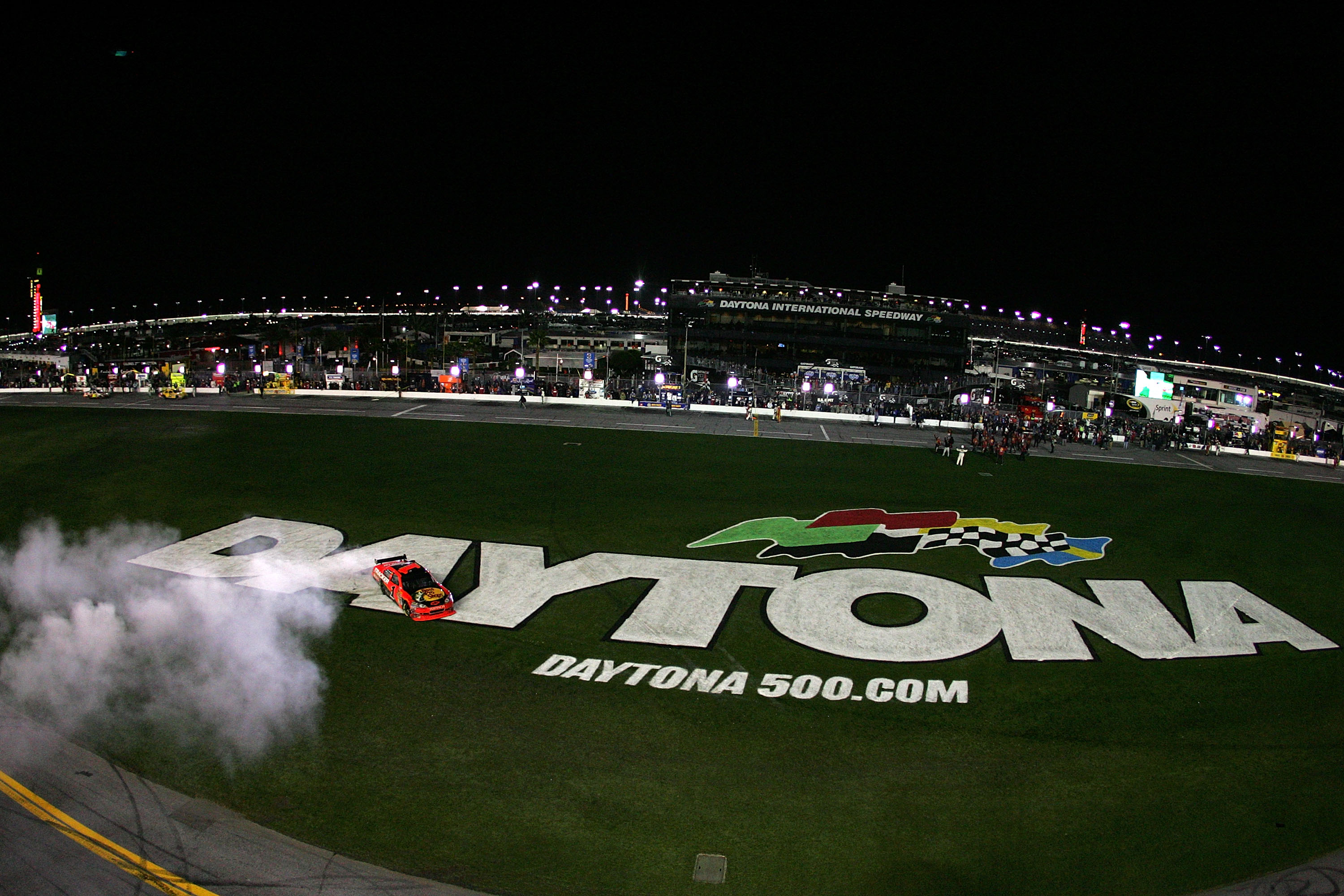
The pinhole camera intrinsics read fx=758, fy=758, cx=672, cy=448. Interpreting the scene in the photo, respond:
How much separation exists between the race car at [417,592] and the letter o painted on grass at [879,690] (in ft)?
32.3

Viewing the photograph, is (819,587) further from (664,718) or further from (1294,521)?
(1294,521)

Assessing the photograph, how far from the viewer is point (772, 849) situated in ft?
34.9

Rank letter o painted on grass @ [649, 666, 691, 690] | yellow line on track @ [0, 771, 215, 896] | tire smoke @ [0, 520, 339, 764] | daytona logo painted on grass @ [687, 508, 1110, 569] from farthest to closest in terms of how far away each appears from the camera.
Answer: daytona logo painted on grass @ [687, 508, 1110, 569]
letter o painted on grass @ [649, 666, 691, 690]
tire smoke @ [0, 520, 339, 764]
yellow line on track @ [0, 771, 215, 896]

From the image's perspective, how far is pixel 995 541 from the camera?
83.9ft

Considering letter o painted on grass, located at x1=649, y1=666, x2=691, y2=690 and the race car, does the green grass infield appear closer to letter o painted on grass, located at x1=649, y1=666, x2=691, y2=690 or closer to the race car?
letter o painted on grass, located at x1=649, y1=666, x2=691, y2=690

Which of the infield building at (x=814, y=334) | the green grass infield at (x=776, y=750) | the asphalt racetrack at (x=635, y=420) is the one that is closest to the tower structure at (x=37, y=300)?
the asphalt racetrack at (x=635, y=420)

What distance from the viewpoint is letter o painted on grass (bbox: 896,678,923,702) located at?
50.0ft

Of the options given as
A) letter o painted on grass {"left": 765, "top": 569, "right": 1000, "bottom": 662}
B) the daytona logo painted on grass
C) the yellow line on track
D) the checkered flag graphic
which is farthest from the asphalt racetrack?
the yellow line on track

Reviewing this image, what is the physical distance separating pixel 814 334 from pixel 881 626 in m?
107

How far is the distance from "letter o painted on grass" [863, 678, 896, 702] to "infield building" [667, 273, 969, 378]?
105 meters

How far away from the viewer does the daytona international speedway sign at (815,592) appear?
58.7ft

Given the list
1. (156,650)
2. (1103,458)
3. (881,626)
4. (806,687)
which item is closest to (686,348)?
(1103,458)

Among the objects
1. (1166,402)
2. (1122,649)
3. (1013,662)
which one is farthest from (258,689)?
(1166,402)

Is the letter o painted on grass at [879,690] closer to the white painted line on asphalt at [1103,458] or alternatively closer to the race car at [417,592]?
the race car at [417,592]
